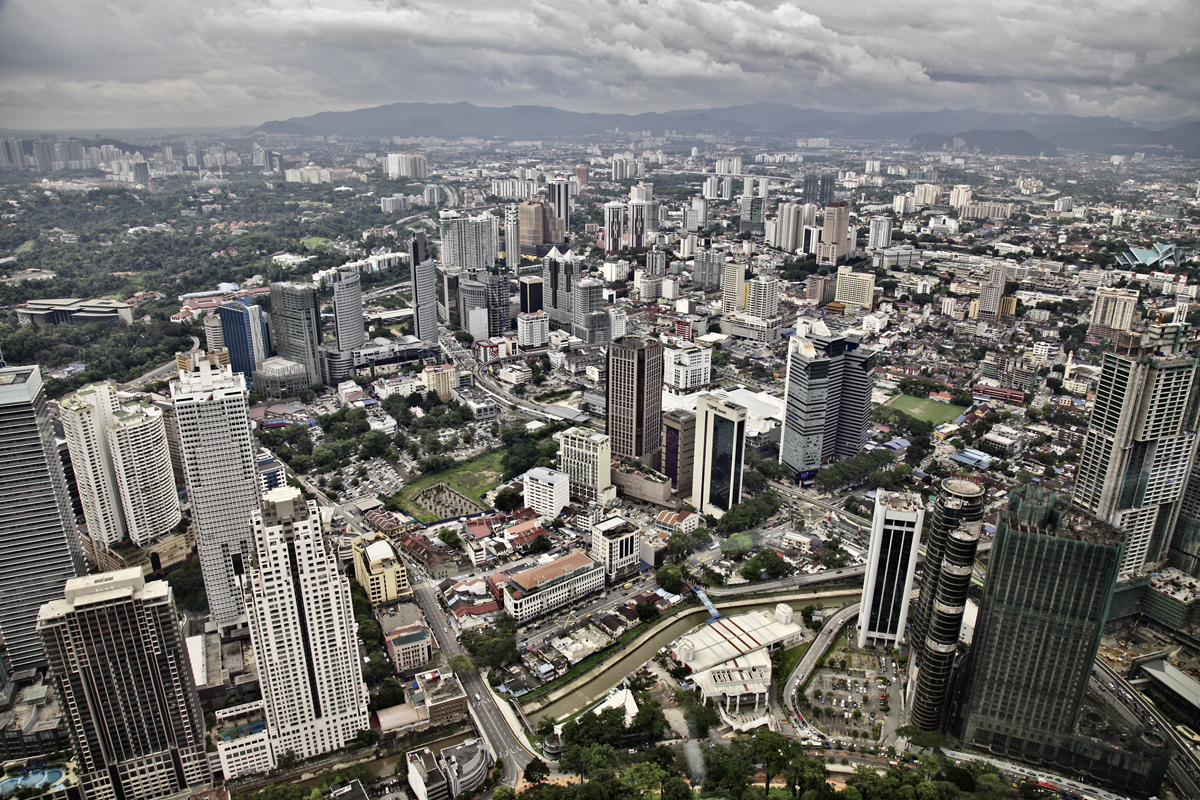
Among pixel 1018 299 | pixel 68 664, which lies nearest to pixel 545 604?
pixel 68 664

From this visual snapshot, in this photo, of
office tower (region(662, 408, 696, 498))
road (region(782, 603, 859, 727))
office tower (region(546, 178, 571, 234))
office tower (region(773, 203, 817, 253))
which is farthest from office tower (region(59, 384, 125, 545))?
office tower (region(773, 203, 817, 253))

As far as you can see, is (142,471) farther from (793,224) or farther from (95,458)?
(793,224)

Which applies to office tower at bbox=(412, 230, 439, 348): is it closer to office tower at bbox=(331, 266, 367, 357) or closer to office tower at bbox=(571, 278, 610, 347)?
office tower at bbox=(331, 266, 367, 357)

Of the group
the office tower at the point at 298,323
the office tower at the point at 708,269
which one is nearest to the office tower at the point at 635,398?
the office tower at the point at 298,323


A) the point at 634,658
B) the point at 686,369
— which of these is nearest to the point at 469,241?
the point at 686,369

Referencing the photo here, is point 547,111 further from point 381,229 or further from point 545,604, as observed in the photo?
point 545,604

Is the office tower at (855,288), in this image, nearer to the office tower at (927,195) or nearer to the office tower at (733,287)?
the office tower at (733,287)
